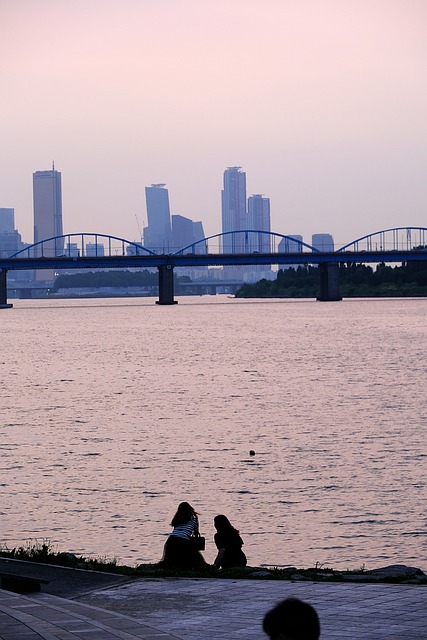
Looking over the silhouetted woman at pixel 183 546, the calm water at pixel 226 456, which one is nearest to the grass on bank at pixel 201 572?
the silhouetted woman at pixel 183 546

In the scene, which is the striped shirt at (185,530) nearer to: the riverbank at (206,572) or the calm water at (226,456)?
the riverbank at (206,572)

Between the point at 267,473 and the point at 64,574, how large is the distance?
17.0 m

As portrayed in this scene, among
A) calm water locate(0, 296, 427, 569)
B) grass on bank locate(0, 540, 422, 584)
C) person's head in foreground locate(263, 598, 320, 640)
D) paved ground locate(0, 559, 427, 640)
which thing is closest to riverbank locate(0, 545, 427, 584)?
grass on bank locate(0, 540, 422, 584)

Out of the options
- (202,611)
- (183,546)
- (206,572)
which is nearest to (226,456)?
(183,546)

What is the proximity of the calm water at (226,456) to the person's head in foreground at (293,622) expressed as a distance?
1643 centimetres

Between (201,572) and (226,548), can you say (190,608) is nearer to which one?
(201,572)

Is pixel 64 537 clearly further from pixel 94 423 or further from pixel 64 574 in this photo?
pixel 94 423

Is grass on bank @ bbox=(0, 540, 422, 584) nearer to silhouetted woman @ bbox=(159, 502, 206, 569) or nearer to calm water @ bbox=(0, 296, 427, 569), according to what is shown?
silhouetted woman @ bbox=(159, 502, 206, 569)

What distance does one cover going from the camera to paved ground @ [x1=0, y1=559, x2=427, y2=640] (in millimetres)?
12188

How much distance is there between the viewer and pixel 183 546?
19.5m

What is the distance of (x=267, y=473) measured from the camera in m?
34.3

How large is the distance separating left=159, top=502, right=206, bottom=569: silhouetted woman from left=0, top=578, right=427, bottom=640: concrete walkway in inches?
80.0

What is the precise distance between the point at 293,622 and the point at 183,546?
43.9ft

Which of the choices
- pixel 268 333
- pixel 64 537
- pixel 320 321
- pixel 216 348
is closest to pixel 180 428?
pixel 64 537
